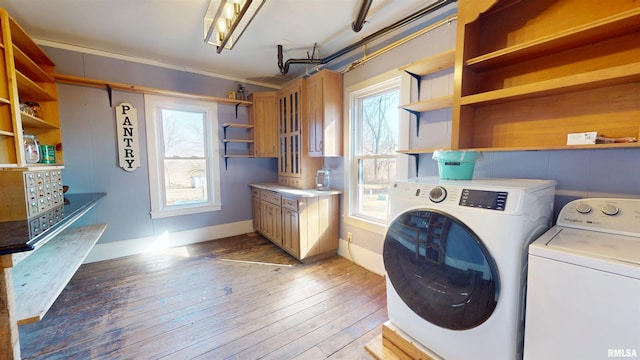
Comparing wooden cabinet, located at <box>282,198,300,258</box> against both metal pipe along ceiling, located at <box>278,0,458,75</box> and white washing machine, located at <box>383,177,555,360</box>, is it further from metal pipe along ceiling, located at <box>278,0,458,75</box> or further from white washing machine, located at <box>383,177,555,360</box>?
metal pipe along ceiling, located at <box>278,0,458,75</box>

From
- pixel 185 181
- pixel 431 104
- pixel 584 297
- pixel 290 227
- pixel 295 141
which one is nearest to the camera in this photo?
pixel 584 297

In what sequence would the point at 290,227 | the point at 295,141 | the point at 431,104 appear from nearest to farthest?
the point at 431,104 < the point at 290,227 < the point at 295,141

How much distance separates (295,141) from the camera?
315 cm

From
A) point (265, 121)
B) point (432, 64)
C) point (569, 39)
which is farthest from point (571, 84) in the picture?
point (265, 121)

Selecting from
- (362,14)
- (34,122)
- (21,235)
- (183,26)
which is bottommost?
(21,235)

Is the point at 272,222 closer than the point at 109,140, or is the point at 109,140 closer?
the point at 109,140

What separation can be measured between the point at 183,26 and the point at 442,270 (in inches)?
116

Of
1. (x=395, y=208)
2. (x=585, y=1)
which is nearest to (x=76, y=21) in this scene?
(x=395, y=208)

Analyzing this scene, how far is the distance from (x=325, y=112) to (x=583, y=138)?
6.83 feet

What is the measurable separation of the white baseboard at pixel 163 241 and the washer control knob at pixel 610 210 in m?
3.79

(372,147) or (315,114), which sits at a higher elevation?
(315,114)

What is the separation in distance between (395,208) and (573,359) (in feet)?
2.75

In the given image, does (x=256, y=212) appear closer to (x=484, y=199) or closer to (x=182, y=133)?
(x=182, y=133)

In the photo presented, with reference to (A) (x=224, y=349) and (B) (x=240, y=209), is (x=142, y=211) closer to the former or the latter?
(B) (x=240, y=209)
